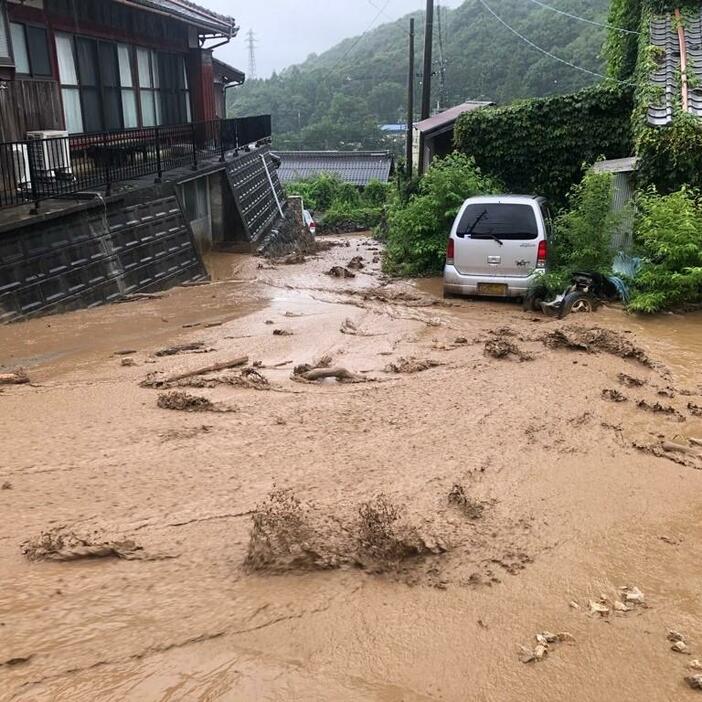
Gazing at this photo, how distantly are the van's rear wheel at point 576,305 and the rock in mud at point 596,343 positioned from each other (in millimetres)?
1329

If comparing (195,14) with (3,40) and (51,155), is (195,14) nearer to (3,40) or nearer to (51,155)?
(3,40)

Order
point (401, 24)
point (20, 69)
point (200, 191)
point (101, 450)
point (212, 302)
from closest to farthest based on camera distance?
point (101, 450) < point (212, 302) < point (20, 69) < point (200, 191) < point (401, 24)

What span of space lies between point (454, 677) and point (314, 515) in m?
1.34

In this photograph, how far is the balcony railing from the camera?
10477 millimetres

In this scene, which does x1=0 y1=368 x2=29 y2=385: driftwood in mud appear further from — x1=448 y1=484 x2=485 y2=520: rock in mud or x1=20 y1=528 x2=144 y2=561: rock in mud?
x1=448 y1=484 x2=485 y2=520: rock in mud

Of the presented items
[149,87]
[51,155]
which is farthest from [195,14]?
[51,155]

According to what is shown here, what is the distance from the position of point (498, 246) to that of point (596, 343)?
10.2 ft

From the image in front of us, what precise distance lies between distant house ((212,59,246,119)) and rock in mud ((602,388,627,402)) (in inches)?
882

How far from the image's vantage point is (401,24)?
79.9 m

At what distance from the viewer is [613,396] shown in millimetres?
6633

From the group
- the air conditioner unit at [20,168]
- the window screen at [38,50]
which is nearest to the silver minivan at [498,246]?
the air conditioner unit at [20,168]

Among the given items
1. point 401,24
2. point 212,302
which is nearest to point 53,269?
point 212,302

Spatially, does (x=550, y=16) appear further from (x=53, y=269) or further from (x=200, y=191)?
(x=53, y=269)

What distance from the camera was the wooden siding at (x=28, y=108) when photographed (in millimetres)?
12016
